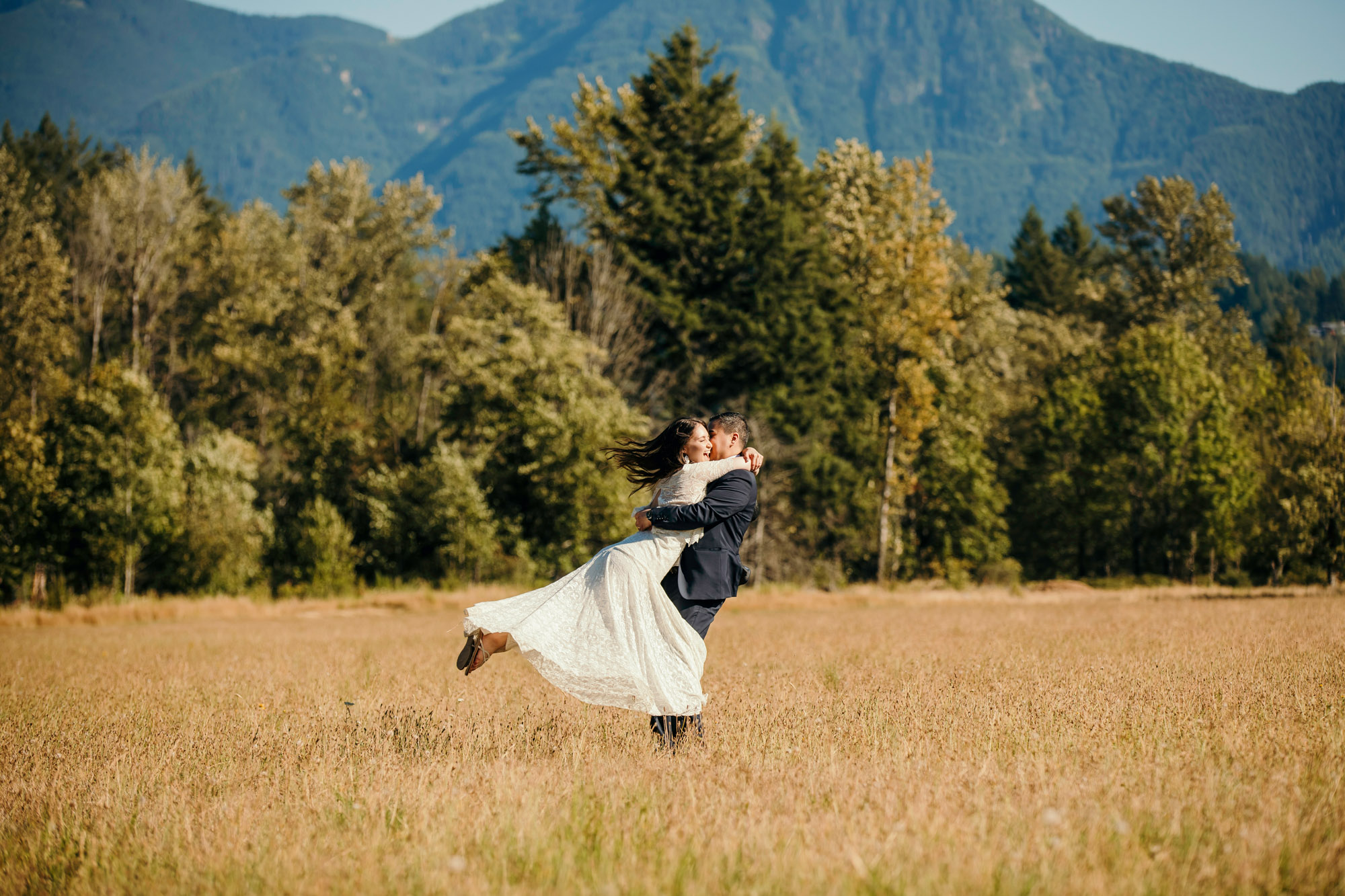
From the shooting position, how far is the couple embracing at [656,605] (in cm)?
660

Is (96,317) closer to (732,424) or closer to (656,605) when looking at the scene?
(732,424)

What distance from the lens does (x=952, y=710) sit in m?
8.01

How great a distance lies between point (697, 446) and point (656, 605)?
1.22 m

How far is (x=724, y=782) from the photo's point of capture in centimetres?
567

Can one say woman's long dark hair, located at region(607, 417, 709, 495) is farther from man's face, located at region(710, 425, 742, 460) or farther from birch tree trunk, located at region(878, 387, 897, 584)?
birch tree trunk, located at region(878, 387, 897, 584)

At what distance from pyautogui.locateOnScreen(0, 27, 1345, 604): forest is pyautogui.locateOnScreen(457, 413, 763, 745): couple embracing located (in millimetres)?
30881

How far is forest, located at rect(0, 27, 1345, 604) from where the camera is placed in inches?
1528

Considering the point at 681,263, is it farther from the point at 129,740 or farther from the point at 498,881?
the point at 498,881

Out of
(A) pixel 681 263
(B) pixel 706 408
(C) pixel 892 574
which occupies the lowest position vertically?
(C) pixel 892 574

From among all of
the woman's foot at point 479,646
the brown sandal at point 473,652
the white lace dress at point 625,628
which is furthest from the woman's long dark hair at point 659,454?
the brown sandal at point 473,652

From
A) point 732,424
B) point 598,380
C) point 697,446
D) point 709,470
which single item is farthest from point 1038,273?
point 709,470

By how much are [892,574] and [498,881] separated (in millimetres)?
46081

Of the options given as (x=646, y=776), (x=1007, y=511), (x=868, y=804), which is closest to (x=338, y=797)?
(x=646, y=776)

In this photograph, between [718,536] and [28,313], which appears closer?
[718,536]
